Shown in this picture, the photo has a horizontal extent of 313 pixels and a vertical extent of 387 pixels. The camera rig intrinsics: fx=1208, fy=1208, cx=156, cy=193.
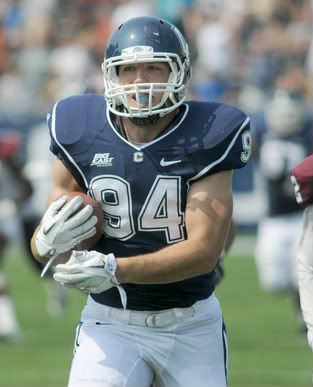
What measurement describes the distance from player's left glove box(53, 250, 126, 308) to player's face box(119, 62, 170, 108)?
0.61 metres

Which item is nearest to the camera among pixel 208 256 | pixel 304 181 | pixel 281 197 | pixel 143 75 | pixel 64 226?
pixel 64 226

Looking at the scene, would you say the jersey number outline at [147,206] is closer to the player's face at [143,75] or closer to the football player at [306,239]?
the player's face at [143,75]

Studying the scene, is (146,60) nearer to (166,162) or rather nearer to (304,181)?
(166,162)

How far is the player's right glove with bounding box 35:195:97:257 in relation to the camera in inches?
169

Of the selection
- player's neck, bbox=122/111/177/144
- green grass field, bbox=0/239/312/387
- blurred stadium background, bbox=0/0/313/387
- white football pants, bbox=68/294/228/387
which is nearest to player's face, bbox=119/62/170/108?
player's neck, bbox=122/111/177/144

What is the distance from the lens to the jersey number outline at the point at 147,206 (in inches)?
177

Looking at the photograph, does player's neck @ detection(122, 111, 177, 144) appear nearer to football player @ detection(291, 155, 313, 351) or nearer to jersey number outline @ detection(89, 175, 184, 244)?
jersey number outline @ detection(89, 175, 184, 244)

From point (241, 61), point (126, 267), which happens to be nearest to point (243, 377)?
point (126, 267)

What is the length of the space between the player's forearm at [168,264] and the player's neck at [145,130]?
0.45 m

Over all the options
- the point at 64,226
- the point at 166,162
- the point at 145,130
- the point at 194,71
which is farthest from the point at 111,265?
the point at 194,71

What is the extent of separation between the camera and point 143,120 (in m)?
4.48

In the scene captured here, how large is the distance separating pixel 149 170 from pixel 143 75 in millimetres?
356

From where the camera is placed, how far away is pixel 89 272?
4.15 metres

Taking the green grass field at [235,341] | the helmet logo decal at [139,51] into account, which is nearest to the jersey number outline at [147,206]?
the helmet logo decal at [139,51]
